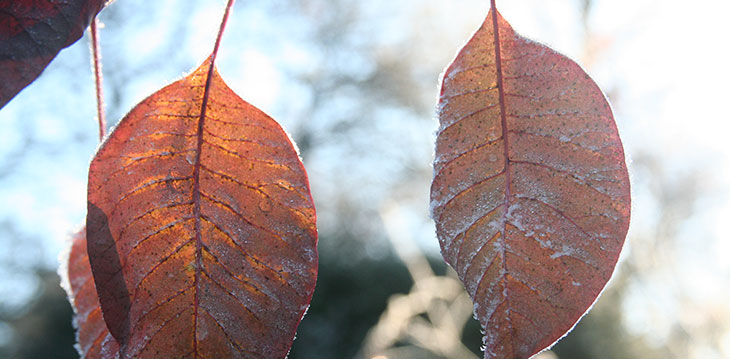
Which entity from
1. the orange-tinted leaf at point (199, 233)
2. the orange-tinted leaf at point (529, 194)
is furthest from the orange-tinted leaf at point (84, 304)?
the orange-tinted leaf at point (529, 194)

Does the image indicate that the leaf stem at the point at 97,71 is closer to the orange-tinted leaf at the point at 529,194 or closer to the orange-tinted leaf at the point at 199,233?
the orange-tinted leaf at the point at 199,233

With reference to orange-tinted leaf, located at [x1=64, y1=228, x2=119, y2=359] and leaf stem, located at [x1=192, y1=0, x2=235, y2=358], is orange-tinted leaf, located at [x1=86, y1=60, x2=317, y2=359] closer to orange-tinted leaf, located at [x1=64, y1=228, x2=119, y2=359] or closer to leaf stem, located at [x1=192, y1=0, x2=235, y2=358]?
leaf stem, located at [x1=192, y1=0, x2=235, y2=358]

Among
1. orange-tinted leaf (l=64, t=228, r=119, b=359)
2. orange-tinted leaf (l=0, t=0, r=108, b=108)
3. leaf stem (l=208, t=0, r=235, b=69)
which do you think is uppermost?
leaf stem (l=208, t=0, r=235, b=69)

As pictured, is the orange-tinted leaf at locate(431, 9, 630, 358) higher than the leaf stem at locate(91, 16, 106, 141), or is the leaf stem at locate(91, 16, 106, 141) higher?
the leaf stem at locate(91, 16, 106, 141)

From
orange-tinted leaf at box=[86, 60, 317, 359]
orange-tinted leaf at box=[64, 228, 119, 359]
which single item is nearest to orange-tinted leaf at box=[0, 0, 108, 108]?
orange-tinted leaf at box=[86, 60, 317, 359]

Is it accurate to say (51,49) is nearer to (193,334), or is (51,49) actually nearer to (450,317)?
(193,334)

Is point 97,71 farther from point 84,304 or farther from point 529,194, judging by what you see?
point 529,194
